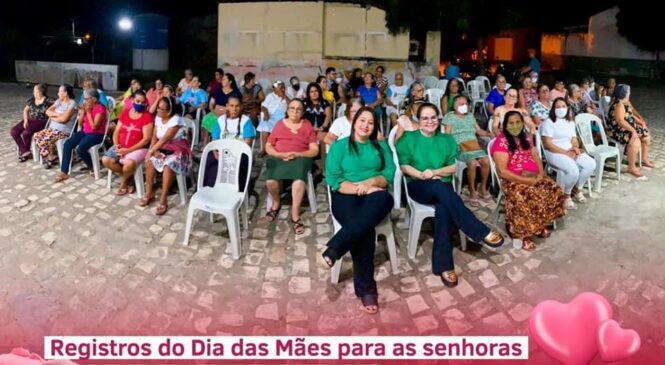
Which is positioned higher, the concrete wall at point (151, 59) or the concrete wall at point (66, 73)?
the concrete wall at point (151, 59)

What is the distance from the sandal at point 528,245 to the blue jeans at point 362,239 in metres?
1.40

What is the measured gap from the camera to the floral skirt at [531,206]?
4.86 meters

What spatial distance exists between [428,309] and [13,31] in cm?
2534

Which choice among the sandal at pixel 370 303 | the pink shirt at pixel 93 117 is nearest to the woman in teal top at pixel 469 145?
the sandal at pixel 370 303

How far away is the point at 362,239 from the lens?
409cm

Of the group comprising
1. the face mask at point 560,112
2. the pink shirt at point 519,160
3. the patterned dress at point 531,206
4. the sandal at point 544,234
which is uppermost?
the face mask at point 560,112

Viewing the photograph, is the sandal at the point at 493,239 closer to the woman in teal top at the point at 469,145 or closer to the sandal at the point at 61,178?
the woman in teal top at the point at 469,145

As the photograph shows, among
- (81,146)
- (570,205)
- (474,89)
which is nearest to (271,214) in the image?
(81,146)

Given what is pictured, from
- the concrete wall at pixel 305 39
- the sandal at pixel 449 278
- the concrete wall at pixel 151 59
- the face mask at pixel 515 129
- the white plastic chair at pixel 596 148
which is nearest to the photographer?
the sandal at pixel 449 278

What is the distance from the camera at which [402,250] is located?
16.3ft

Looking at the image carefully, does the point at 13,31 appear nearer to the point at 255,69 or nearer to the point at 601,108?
the point at 255,69

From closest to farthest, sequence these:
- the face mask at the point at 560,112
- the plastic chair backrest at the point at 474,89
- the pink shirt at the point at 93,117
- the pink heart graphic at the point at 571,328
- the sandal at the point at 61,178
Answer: the pink heart graphic at the point at 571,328 < the face mask at the point at 560,112 < the sandal at the point at 61,178 < the pink shirt at the point at 93,117 < the plastic chair backrest at the point at 474,89

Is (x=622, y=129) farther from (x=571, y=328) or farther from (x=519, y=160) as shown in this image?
(x=571, y=328)

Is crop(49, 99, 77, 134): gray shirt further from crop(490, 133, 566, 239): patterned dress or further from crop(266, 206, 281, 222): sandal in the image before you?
crop(490, 133, 566, 239): patterned dress
